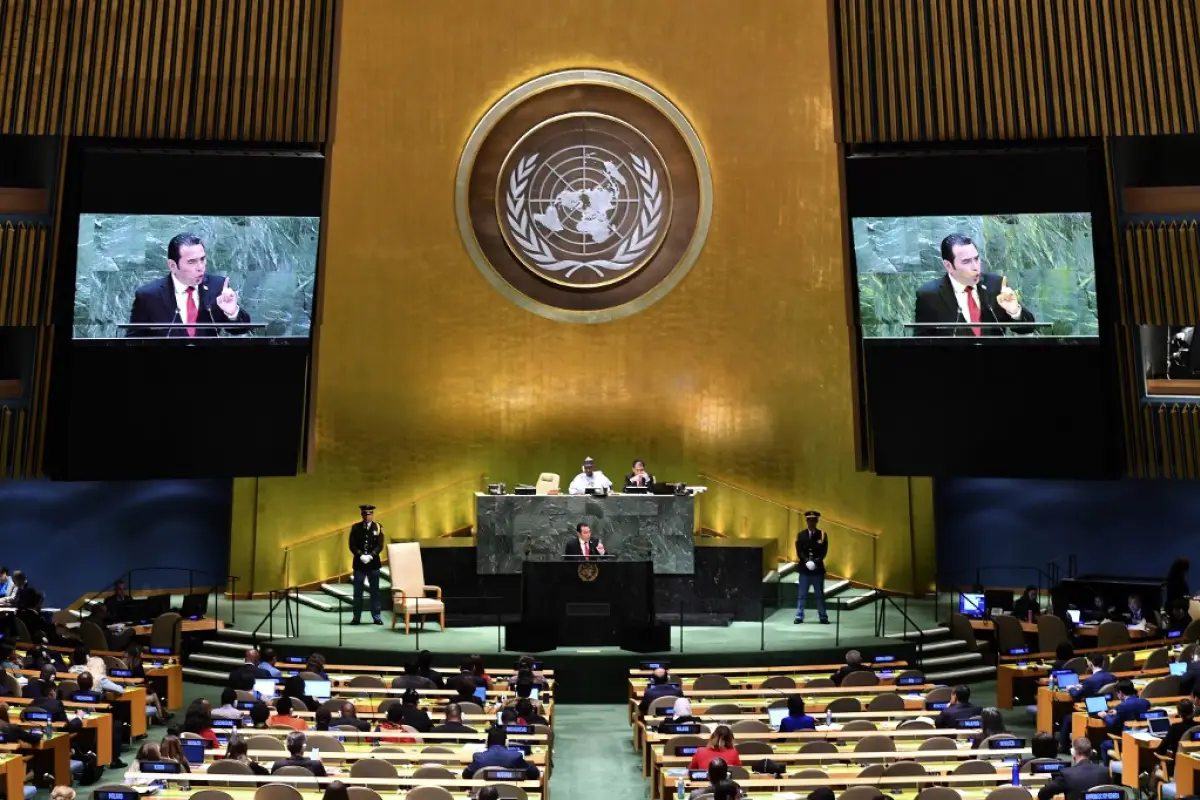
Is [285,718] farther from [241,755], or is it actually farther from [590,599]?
[590,599]

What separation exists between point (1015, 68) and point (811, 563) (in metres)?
6.29

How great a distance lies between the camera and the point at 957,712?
11734 mm

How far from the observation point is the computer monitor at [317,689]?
41.5ft

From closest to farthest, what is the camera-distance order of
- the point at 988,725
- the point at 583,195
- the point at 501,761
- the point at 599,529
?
the point at 501,761 → the point at 988,725 → the point at 599,529 → the point at 583,195

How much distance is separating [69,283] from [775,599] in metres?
9.07

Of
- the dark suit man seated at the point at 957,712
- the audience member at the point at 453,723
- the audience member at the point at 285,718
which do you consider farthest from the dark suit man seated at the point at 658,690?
the audience member at the point at 285,718

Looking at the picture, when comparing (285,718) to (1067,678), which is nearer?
(285,718)

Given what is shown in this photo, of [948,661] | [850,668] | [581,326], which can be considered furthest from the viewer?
[581,326]

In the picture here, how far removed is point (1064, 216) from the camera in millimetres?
17719

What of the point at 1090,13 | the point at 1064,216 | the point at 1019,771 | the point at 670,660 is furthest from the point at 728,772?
the point at 1090,13

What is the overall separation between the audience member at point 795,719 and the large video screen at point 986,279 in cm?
690

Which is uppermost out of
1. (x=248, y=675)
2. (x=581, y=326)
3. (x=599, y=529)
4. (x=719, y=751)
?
(x=581, y=326)

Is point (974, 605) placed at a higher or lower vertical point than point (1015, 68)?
lower

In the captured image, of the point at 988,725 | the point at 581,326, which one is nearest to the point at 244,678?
the point at 988,725
